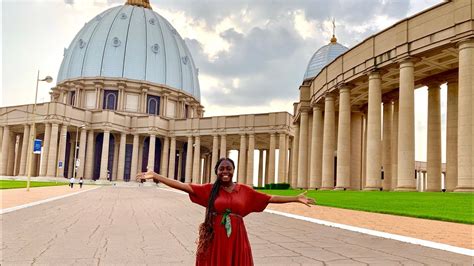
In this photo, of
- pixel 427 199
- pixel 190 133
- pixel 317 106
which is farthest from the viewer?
pixel 190 133

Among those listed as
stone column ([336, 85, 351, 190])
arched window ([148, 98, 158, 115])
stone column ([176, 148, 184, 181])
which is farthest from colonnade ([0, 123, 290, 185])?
stone column ([336, 85, 351, 190])

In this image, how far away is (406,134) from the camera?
28281 mm

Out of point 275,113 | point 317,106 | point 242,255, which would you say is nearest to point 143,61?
point 275,113

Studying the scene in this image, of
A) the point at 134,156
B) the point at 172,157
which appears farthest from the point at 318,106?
the point at 134,156

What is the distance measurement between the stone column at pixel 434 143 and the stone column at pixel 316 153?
1027 cm

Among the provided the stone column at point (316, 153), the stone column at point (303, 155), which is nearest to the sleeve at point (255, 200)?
the stone column at point (316, 153)

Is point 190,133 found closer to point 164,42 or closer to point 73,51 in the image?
point 164,42

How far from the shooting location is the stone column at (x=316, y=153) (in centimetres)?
4147

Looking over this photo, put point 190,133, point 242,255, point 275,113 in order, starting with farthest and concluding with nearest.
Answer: point 190,133, point 275,113, point 242,255

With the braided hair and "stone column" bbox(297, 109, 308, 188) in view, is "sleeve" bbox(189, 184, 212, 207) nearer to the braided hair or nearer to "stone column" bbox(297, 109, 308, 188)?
the braided hair

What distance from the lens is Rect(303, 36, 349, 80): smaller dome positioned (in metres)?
58.6

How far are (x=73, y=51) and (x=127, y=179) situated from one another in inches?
1354

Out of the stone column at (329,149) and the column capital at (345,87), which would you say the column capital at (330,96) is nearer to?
the stone column at (329,149)

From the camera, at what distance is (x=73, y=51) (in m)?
97.2
